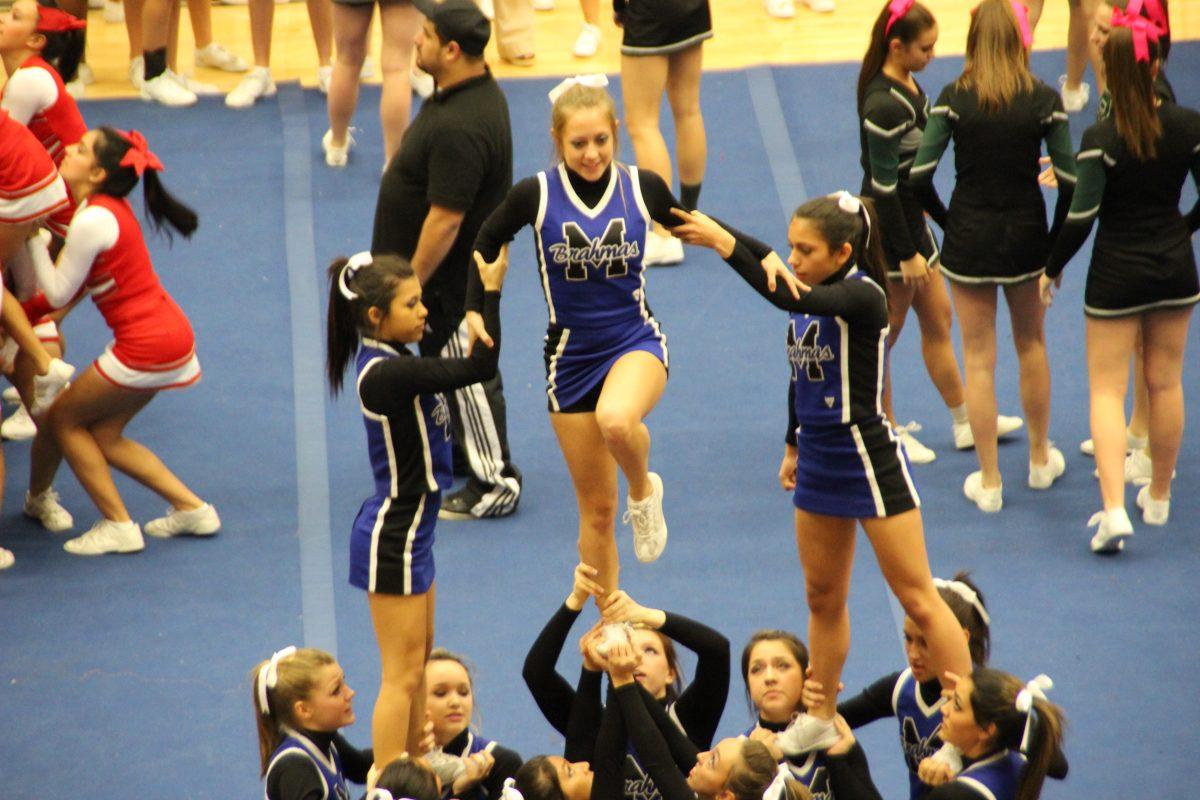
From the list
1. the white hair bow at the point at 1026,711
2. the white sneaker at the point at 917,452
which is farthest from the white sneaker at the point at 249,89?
the white hair bow at the point at 1026,711

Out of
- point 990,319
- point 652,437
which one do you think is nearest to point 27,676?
point 652,437

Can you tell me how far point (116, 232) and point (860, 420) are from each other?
255 centimetres

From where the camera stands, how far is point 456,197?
5160 mm

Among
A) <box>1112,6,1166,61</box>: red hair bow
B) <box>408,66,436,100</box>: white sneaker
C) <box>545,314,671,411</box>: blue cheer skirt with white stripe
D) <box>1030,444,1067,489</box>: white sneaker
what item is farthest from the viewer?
<box>408,66,436,100</box>: white sneaker

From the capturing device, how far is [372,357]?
374 centimetres

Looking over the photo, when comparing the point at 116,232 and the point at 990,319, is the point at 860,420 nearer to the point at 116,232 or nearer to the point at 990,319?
the point at 990,319

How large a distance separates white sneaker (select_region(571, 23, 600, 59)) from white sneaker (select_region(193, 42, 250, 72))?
1722 mm

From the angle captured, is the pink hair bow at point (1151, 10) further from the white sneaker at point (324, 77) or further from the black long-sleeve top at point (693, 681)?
the white sneaker at point (324, 77)

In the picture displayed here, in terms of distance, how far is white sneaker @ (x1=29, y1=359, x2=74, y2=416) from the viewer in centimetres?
514

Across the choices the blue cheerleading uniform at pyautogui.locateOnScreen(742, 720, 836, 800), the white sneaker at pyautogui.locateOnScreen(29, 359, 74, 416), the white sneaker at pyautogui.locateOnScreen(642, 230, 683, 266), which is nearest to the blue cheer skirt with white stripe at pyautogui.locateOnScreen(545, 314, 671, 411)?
the blue cheerleading uniform at pyautogui.locateOnScreen(742, 720, 836, 800)

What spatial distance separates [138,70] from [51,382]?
3.71 m

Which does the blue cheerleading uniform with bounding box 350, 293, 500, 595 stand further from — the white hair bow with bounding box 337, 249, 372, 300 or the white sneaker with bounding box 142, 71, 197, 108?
the white sneaker with bounding box 142, 71, 197, 108

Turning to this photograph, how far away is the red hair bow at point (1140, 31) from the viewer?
4.75m

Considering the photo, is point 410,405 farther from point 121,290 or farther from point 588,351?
point 121,290
